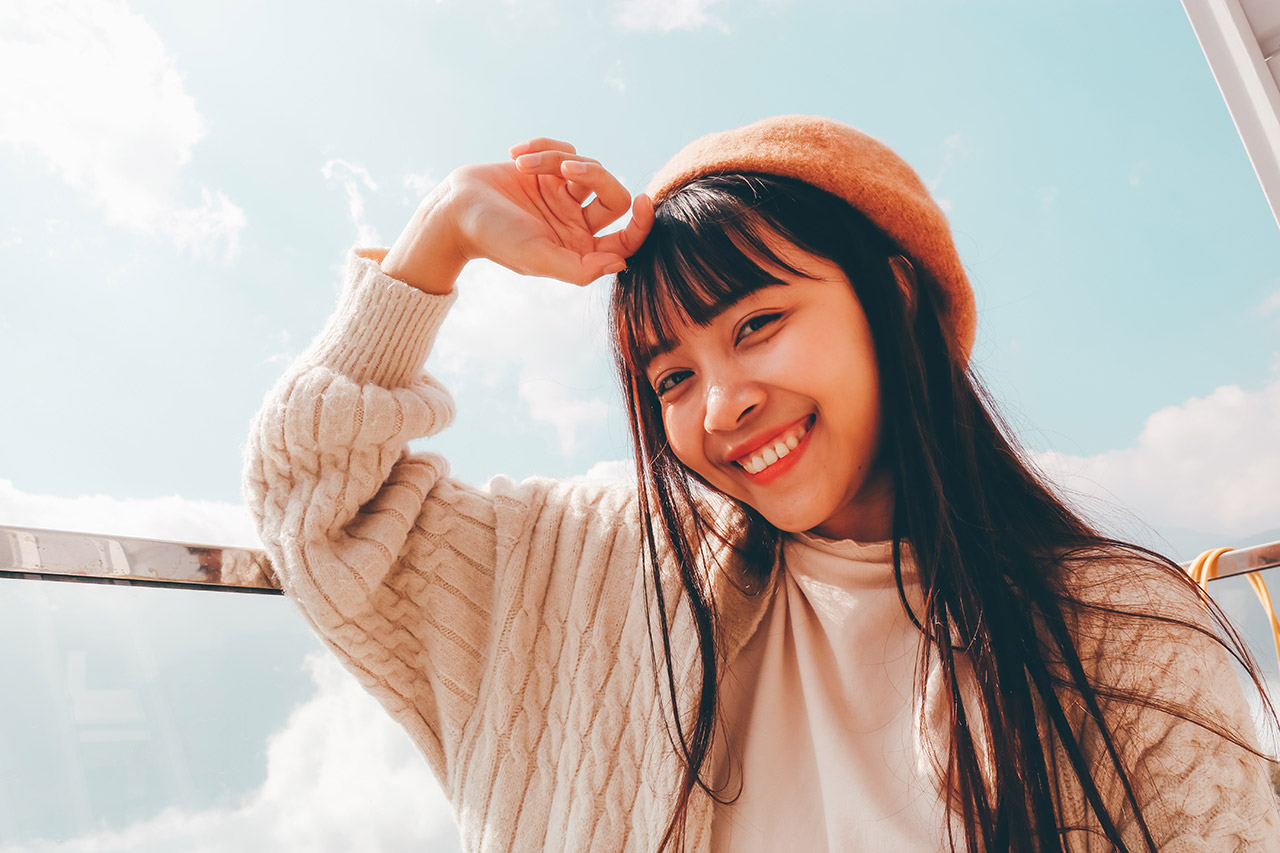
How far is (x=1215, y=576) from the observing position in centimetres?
147

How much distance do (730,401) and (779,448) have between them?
8 cm

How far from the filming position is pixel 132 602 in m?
0.88

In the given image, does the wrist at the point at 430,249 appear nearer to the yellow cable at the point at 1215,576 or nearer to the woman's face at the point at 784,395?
the woman's face at the point at 784,395

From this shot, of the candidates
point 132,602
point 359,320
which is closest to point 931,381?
point 359,320

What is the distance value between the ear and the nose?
0.26m

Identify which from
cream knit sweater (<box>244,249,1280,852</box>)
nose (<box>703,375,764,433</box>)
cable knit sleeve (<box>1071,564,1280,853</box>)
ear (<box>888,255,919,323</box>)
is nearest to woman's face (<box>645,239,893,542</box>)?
nose (<box>703,375,764,433</box>)

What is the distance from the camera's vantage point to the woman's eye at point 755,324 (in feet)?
2.87

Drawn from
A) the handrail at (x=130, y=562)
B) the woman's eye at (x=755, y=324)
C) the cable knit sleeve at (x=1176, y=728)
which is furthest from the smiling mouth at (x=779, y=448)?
the handrail at (x=130, y=562)

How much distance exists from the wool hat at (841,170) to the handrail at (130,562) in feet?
2.23

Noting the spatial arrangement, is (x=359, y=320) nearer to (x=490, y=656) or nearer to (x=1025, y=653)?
(x=490, y=656)

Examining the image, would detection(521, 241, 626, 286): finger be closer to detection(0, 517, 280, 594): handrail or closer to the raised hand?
the raised hand

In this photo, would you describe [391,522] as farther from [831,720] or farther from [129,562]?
[831,720]

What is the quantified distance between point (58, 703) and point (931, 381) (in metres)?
1.08

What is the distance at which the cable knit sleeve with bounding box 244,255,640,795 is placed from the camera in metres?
0.94
